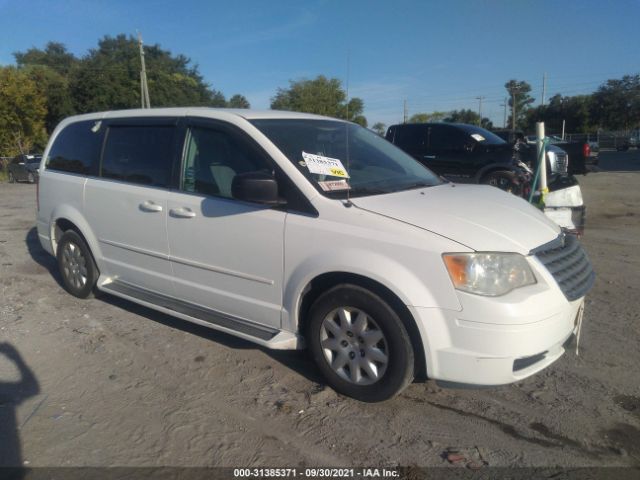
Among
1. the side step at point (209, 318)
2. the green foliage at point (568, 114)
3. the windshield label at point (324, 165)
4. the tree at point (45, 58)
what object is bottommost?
the side step at point (209, 318)

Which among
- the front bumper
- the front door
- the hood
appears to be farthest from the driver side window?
the front bumper

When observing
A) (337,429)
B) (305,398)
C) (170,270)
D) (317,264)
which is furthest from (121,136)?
(337,429)

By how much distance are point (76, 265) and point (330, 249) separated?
3.28 metres

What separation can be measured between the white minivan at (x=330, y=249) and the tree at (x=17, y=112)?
105 feet

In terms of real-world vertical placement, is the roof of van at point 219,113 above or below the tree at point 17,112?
below

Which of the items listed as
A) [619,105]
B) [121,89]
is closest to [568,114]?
[619,105]

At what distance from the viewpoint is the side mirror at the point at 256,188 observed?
324 centimetres

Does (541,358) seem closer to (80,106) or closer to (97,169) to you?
(97,169)

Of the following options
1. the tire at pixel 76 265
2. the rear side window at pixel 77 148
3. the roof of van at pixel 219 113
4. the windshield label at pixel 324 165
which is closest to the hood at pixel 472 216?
the windshield label at pixel 324 165

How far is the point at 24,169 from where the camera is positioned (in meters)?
23.4

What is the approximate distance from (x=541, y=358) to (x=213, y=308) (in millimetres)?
2314

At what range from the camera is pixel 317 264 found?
3.18 m

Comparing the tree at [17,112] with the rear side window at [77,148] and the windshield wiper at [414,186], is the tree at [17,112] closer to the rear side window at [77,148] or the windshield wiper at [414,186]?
the rear side window at [77,148]

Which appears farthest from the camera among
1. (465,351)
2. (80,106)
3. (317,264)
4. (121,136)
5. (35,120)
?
(80,106)
